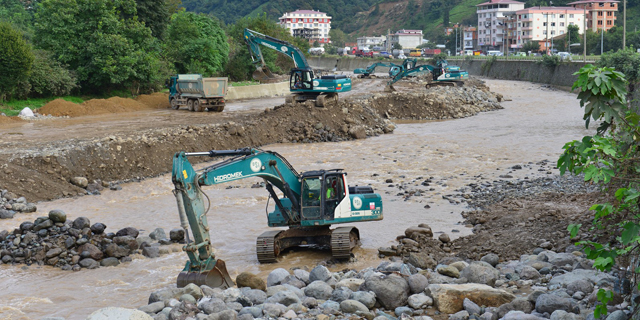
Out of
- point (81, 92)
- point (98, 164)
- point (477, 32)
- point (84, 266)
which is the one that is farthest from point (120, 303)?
point (477, 32)

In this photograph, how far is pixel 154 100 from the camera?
4425 cm

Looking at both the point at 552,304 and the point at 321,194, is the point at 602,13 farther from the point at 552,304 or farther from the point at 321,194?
the point at 552,304

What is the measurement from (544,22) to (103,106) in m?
101

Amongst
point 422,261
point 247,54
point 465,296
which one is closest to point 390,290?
point 465,296

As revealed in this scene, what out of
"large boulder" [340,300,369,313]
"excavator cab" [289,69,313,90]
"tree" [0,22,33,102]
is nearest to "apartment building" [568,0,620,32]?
"excavator cab" [289,69,313,90]

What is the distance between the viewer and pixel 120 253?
44.2ft

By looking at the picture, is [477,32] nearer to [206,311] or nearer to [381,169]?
[381,169]

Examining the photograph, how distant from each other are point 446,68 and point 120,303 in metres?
41.9

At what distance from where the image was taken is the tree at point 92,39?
41.0 metres

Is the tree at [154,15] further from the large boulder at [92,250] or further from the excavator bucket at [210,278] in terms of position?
the excavator bucket at [210,278]

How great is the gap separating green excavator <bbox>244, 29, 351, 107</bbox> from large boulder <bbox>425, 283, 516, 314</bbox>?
23.4m

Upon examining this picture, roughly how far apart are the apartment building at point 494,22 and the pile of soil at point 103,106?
10143 cm

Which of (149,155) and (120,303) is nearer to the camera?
(120,303)

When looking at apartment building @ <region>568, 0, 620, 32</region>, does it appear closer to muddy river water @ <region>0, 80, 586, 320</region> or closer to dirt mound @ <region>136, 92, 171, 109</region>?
muddy river water @ <region>0, 80, 586, 320</region>
